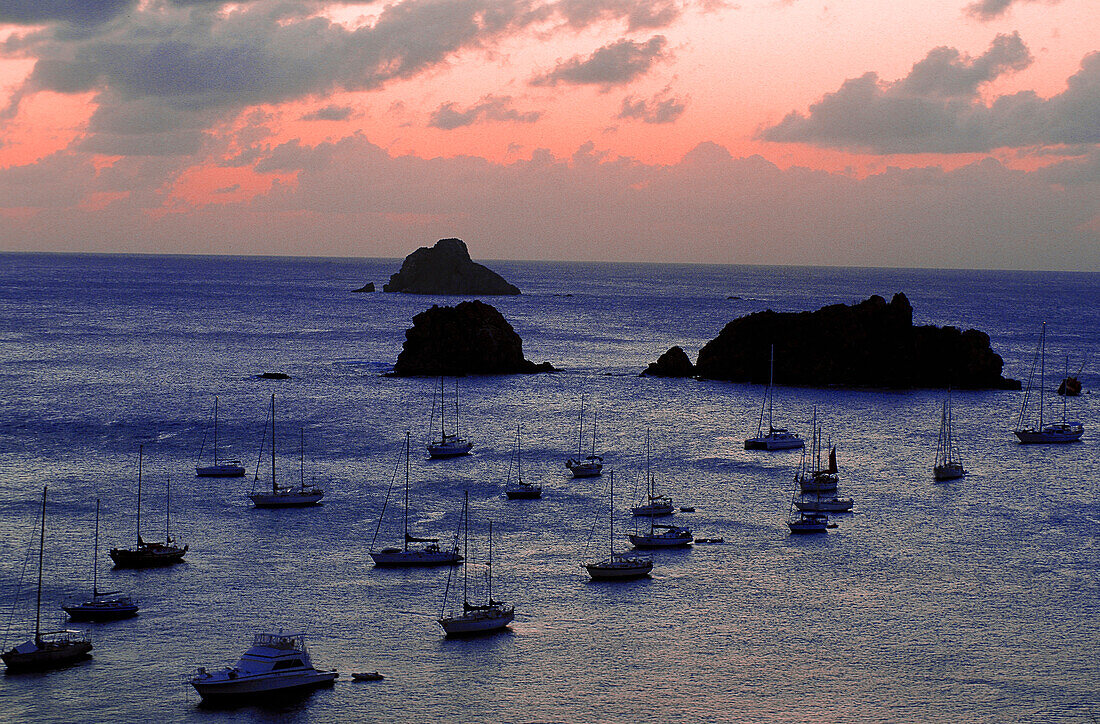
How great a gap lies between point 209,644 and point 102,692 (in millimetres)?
6224

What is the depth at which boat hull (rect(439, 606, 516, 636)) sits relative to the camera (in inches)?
2264

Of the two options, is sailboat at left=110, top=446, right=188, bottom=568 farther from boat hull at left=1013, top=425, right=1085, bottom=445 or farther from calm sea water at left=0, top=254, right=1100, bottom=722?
boat hull at left=1013, top=425, right=1085, bottom=445

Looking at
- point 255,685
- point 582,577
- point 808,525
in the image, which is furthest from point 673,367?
point 255,685

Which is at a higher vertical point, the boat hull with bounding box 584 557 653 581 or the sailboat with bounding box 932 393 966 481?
the sailboat with bounding box 932 393 966 481

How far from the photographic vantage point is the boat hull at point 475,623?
57.5 meters

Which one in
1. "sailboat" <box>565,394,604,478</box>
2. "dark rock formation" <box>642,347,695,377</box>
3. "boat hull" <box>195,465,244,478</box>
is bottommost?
"boat hull" <box>195,465,244,478</box>

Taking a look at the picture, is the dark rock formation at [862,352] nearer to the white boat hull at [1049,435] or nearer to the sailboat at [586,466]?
the white boat hull at [1049,435]

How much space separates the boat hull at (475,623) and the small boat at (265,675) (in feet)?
24.3

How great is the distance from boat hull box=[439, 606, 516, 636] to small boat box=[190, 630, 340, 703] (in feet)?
24.3

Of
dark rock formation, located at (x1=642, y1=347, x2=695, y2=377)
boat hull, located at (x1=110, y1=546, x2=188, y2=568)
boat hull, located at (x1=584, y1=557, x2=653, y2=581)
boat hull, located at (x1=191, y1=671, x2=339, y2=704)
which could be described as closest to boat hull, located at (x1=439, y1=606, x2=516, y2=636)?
boat hull, located at (x1=191, y1=671, x2=339, y2=704)

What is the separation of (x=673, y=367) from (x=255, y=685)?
11449cm

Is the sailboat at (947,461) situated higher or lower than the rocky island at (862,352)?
lower

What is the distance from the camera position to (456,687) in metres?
51.9

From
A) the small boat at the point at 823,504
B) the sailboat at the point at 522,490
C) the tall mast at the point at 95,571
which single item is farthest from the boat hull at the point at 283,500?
the small boat at the point at 823,504
